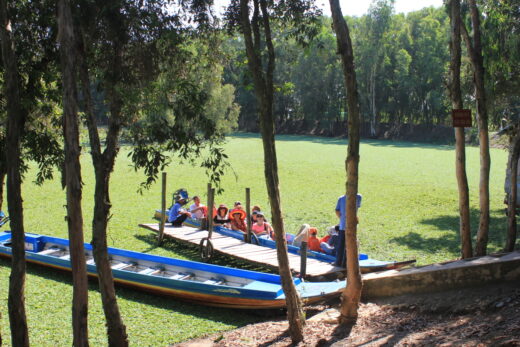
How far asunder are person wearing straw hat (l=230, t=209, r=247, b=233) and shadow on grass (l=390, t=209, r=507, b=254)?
13.5 feet

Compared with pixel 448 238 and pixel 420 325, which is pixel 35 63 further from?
pixel 448 238

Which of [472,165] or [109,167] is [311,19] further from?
[472,165]

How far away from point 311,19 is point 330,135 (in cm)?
6196

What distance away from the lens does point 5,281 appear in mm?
11797

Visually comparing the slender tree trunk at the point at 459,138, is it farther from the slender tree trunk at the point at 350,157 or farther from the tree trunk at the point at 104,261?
the tree trunk at the point at 104,261

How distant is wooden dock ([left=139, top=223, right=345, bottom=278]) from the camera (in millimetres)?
11016

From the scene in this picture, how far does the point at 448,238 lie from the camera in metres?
14.7

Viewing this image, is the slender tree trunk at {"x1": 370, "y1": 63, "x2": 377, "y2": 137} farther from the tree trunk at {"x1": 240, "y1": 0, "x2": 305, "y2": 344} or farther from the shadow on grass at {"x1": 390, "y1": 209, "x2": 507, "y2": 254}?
the tree trunk at {"x1": 240, "y1": 0, "x2": 305, "y2": 344}

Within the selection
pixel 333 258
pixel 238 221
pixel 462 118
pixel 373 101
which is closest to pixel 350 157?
pixel 462 118

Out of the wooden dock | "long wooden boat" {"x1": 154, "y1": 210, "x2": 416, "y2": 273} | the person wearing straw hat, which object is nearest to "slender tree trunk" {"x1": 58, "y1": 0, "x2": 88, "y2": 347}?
the wooden dock

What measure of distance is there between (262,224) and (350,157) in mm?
7643

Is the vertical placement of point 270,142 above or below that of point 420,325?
above

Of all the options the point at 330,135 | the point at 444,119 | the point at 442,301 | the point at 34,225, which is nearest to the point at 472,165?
the point at 34,225

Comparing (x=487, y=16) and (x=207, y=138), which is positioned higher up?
(x=487, y=16)
